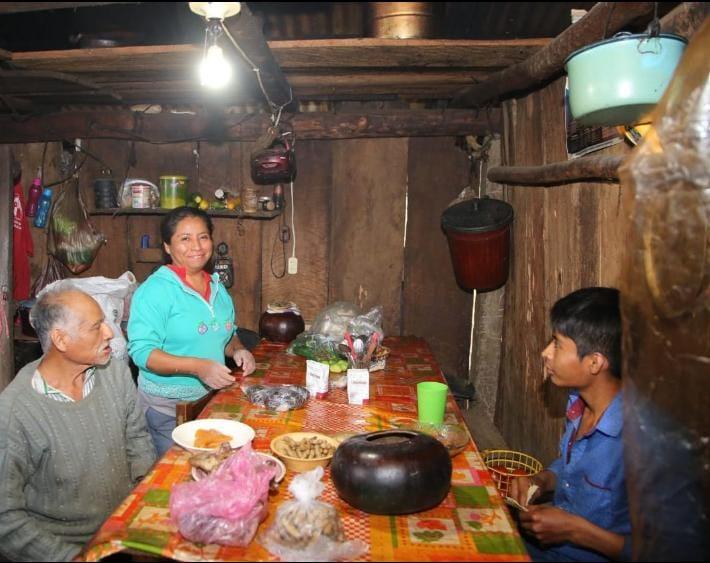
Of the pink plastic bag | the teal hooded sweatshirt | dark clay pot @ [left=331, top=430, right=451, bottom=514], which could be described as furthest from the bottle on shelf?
dark clay pot @ [left=331, top=430, right=451, bottom=514]

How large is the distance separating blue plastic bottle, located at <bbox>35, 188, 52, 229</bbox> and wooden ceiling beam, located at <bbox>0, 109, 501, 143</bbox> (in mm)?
496

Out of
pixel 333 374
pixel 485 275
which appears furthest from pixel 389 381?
pixel 485 275

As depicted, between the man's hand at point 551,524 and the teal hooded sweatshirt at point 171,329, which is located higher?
the teal hooded sweatshirt at point 171,329

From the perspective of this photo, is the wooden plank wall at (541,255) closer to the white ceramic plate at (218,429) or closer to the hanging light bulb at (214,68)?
the white ceramic plate at (218,429)

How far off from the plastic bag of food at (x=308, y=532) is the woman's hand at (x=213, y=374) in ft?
4.25

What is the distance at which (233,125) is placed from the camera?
5.21 metres

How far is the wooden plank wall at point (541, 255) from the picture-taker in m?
3.04

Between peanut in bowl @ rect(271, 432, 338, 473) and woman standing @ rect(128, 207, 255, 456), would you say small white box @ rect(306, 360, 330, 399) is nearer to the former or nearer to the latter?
woman standing @ rect(128, 207, 255, 456)

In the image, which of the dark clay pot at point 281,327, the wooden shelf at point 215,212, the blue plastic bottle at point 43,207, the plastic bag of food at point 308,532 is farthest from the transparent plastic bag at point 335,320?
the blue plastic bottle at point 43,207

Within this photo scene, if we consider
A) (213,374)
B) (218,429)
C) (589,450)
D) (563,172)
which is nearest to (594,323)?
(589,450)

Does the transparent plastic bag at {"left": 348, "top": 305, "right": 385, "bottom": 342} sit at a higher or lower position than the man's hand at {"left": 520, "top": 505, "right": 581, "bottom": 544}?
higher

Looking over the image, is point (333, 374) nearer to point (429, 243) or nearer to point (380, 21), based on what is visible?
point (380, 21)

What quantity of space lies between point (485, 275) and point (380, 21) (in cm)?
222

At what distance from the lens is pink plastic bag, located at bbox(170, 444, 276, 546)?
1623 millimetres
